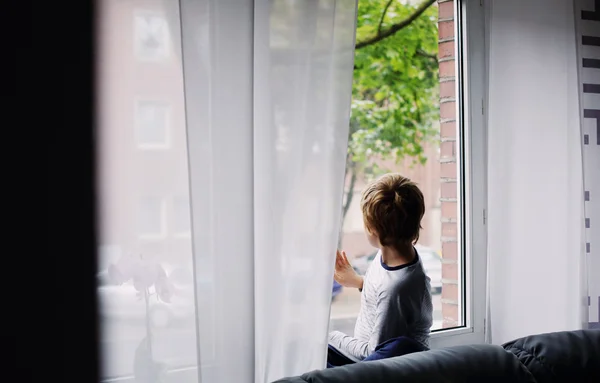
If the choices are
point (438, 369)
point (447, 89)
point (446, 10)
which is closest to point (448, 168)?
point (447, 89)

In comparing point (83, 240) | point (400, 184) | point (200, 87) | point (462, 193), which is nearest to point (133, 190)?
point (83, 240)

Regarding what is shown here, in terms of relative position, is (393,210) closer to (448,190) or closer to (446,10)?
(448,190)

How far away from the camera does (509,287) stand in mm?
2098

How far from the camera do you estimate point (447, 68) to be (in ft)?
7.59

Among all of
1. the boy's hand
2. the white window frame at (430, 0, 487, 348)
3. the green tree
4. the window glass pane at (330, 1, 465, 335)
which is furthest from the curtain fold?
the green tree

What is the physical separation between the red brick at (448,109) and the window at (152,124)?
3.83 feet

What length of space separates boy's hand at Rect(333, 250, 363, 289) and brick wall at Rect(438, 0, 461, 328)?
51cm

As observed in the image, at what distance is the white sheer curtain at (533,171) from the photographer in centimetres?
209

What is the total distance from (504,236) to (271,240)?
2.98 ft

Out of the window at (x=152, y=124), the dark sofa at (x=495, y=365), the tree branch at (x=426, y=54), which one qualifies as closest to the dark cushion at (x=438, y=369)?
the dark sofa at (x=495, y=365)

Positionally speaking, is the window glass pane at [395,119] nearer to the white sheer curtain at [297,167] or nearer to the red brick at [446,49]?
the red brick at [446,49]

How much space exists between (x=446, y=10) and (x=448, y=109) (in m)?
0.35

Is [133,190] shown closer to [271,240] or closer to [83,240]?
[83,240]

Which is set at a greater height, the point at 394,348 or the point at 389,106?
the point at 389,106
